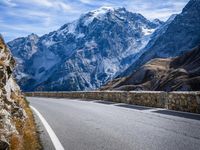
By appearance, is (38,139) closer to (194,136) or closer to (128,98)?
(194,136)

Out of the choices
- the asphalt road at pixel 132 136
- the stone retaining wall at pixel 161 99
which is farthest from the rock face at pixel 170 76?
the asphalt road at pixel 132 136

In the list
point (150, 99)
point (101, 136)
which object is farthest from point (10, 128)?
point (150, 99)

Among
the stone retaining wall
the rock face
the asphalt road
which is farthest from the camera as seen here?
the rock face

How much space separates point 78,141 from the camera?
9.96 metres

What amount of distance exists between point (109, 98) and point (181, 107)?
587 inches

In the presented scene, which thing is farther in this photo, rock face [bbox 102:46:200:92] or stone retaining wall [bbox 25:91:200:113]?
rock face [bbox 102:46:200:92]

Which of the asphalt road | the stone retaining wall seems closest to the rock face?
the stone retaining wall

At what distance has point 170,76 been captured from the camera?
8106 cm

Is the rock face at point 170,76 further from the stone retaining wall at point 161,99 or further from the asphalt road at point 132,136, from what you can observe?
the asphalt road at point 132,136

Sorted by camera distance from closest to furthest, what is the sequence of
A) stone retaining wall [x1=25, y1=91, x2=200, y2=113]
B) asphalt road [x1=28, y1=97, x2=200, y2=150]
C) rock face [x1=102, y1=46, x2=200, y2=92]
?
asphalt road [x1=28, y1=97, x2=200, y2=150] → stone retaining wall [x1=25, y1=91, x2=200, y2=113] → rock face [x1=102, y1=46, x2=200, y2=92]

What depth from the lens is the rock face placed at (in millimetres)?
69037

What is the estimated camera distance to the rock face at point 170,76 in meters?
69.0

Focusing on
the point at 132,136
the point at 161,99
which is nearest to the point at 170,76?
the point at 161,99

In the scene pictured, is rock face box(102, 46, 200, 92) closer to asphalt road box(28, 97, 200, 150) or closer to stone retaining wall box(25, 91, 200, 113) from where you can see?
stone retaining wall box(25, 91, 200, 113)
